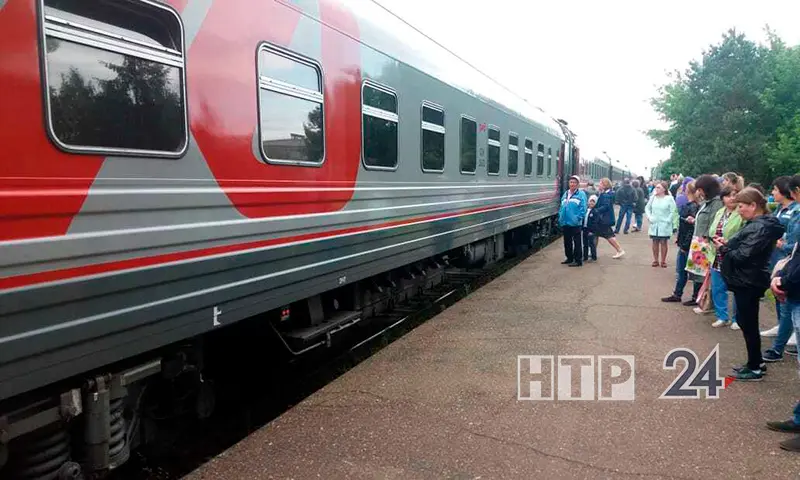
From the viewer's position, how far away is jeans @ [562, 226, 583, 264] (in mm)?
10742

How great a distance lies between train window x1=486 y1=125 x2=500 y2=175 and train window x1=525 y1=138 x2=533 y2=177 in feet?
7.96

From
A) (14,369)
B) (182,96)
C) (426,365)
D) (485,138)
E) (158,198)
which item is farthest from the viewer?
(485,138)

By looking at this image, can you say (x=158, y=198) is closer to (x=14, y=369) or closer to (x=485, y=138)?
(x=14, y=369)

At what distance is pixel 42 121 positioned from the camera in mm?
2439

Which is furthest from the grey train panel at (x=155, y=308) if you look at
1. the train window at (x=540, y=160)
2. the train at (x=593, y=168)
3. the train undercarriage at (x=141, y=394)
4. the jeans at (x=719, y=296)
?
the train at (x=593, y=168)

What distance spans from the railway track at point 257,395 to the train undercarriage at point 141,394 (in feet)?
0.32

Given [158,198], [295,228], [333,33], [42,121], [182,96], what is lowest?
[295,228]

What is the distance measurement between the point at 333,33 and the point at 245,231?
1951 millimetres

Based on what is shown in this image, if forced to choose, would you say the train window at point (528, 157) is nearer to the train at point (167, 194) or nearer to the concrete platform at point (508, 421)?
the concrete platform at point (508, 421)

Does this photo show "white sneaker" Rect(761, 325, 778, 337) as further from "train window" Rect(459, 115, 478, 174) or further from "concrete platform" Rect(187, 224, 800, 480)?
"train window" Rect(459, 115, 478, 174)

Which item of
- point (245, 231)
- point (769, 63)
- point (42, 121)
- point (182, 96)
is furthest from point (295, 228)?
point (769, 63)

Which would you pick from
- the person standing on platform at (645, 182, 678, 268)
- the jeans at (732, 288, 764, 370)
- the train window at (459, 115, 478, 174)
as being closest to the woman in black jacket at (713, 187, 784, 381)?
the jeans at (732, 288, 764, 370)

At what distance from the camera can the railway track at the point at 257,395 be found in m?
3.76

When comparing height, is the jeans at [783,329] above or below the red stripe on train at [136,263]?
below
